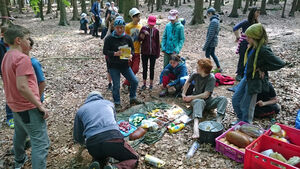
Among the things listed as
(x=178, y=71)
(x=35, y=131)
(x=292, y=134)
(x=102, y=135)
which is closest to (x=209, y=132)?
(x=292, y=134)

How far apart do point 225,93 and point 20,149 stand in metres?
4.96

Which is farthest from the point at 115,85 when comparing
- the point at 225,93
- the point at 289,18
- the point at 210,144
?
the point at 289,18

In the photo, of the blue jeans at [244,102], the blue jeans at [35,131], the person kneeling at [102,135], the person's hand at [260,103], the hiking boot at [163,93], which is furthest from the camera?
the hiking boot at [163,93]

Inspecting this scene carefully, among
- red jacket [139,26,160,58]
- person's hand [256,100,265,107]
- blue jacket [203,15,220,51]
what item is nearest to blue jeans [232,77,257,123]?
person's hand [256,100,265,107]

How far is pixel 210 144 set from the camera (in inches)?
159

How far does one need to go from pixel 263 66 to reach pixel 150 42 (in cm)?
299

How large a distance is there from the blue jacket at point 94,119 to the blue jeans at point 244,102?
244cm

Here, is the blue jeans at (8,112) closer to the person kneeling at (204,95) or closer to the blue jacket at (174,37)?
the person kneeling at (204,95)

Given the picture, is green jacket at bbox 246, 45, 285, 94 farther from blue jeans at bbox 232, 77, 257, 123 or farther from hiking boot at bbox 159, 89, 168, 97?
hiking boot at bbox 159, 89, 168, 97

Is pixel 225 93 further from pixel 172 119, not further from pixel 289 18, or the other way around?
pixel 289 18

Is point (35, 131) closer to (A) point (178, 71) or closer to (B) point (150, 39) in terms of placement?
(B) point (150, 39)

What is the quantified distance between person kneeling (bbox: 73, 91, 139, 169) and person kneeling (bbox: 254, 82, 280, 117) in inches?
113

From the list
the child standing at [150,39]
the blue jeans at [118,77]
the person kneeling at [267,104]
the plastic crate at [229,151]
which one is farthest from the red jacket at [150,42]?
the plastic crate at [229,151]

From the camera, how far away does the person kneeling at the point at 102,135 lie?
3160mm
